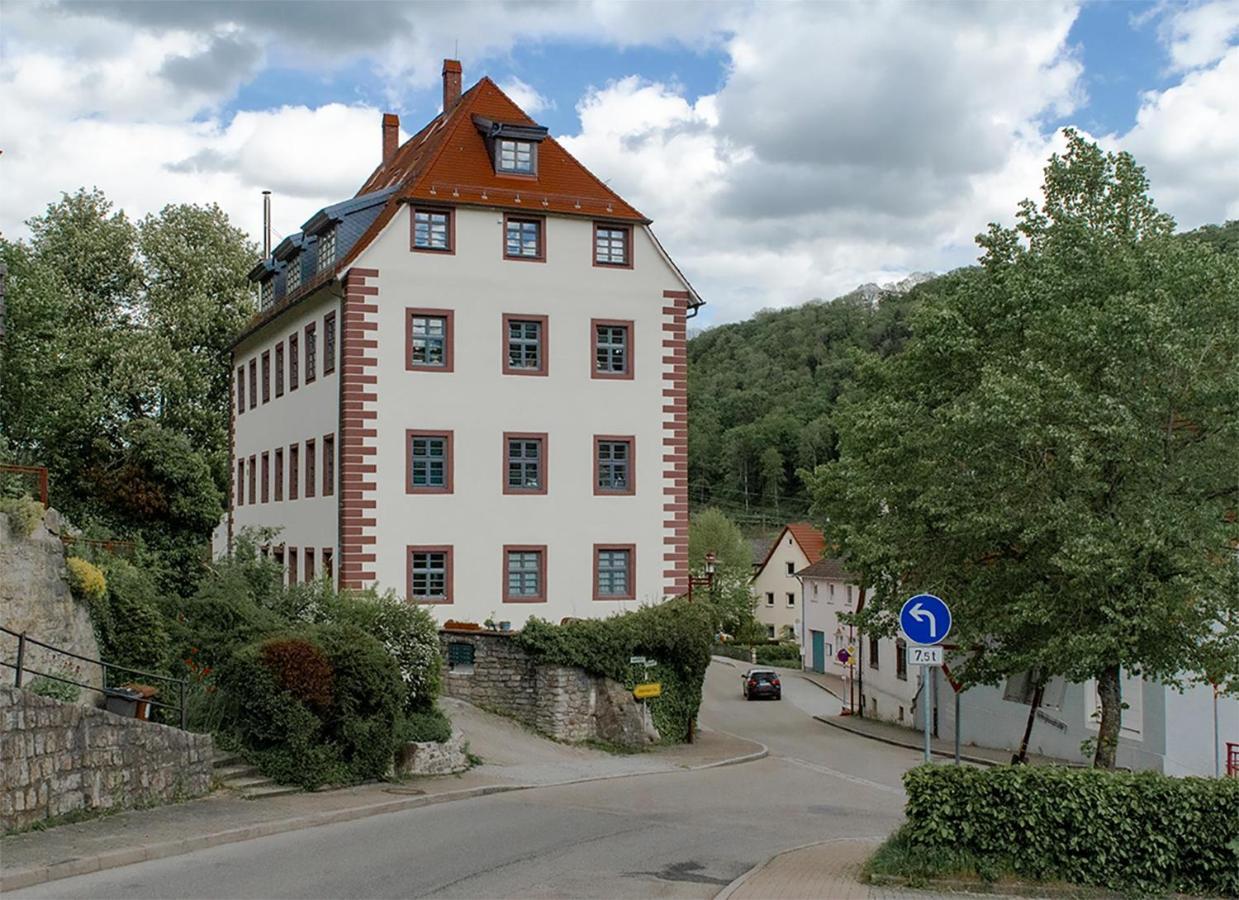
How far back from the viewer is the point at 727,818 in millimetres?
20312

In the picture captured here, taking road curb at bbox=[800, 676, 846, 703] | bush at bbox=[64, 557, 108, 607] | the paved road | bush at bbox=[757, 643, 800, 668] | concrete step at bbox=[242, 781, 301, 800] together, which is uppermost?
bush at bbox=[64, 557, 108, 607]

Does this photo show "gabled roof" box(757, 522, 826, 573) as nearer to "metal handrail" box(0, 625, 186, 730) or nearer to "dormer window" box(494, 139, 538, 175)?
"dormer window" box(494, 139, 538, 175)

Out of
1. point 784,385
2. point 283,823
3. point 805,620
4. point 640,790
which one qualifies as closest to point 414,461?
point 640,790

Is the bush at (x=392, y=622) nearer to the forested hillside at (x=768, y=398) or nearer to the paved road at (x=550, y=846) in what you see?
the paved road at (x=550, y=846)

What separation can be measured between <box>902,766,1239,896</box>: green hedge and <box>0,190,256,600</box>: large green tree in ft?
90.7

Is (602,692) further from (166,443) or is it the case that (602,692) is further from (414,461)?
(166,443)

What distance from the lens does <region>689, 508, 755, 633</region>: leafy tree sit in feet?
290

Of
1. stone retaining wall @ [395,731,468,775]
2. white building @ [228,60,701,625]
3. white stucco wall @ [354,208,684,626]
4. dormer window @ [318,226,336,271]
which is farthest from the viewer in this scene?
dormer window @ [318,226,336,271]

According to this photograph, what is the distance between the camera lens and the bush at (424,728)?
74.5ft

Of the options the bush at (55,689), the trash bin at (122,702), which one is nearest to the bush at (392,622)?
the trash bin at (122,702)

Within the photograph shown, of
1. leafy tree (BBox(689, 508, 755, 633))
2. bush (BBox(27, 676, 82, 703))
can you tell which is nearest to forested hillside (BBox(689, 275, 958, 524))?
leafy tree (BBox(689, 508, 755, 633))

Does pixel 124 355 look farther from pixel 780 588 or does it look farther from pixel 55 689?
pixel 780 588

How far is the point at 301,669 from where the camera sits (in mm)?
20156

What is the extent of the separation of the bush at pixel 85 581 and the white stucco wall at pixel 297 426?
41.0 feet
